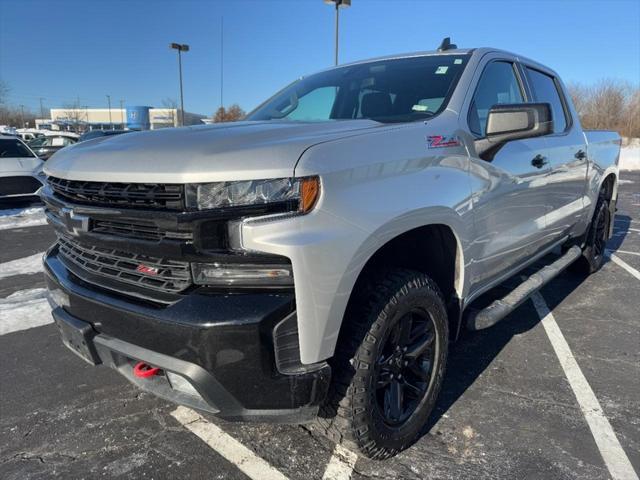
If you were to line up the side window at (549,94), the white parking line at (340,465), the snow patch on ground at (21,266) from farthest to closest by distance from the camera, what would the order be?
the snow patch on ground at (21,266), the side window at (549,94), the white parking line at (340,465)

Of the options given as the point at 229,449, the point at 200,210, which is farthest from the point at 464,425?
the point at 200,210

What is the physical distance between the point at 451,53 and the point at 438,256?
1.43 metres

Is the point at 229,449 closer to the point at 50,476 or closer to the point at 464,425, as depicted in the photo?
the point at 50,476

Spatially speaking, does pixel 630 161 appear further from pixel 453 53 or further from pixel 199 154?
pixel 199 154

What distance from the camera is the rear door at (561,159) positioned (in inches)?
146

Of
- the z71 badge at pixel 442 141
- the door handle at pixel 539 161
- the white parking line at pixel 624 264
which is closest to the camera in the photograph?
the z71 badge at pixel 442 141

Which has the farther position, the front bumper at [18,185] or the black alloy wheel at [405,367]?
the front bumper at [18,185]

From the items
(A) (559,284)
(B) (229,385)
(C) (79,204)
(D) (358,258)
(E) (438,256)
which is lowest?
(A) (559,284)

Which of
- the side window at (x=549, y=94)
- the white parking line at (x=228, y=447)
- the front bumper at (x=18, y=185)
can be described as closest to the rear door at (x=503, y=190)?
the side window at (x=549, y=94)

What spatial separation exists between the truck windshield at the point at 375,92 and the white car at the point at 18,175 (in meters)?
7.28

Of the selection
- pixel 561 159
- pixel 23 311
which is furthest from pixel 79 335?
pixel 561 159

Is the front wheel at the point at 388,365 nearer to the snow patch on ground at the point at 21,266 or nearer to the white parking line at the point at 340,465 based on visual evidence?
the white parking line at the point at 340,465

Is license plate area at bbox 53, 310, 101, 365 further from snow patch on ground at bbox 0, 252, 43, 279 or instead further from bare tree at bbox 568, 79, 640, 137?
bare tree at bbox 568, 79, 640, 137

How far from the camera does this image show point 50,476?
89.4 inches
